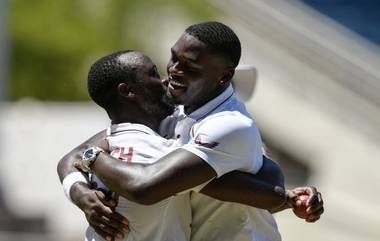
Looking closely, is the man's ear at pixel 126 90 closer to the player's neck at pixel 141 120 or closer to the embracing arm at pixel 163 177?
the player's neck at pixel 141 120

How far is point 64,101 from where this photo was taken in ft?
39.8

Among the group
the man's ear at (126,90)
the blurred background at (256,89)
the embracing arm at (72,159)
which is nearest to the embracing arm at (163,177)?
the man's ear at (126,90)

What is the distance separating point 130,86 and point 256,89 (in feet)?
23.7

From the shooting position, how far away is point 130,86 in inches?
162

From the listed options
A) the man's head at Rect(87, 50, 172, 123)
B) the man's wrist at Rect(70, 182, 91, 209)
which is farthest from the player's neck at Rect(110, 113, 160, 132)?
the man's wrist at Rect(70, 182, 91, 209)

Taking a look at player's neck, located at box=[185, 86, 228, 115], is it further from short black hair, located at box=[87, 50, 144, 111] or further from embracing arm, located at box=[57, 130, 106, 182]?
embracing arm, located at box=[57, 130, 106, 182]

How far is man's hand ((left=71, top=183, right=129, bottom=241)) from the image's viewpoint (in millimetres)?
3979

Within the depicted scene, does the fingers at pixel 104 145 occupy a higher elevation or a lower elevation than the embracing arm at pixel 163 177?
lower

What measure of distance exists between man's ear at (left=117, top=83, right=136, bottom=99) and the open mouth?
0.60 feet

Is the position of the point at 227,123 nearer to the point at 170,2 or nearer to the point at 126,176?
the point at 126,176

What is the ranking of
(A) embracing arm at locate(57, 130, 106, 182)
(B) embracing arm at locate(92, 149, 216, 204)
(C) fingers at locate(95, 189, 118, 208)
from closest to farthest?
(B) embracing arm at locate(92, 149, 216, 204)
(C) fingers at locate(95, 189, 118, 208)
(A) embracing arm at locate(57, 130, 106, 182)

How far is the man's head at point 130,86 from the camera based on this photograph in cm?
411

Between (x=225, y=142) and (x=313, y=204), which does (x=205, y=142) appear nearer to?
(x=225, y=142)

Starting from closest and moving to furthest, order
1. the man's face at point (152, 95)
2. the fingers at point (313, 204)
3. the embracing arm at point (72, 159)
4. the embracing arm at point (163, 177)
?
the embracing arm at point (163, 177), the fingers at point (313, 204), the man's face at point (152, 95), the embracing arm at point (72, 159)
